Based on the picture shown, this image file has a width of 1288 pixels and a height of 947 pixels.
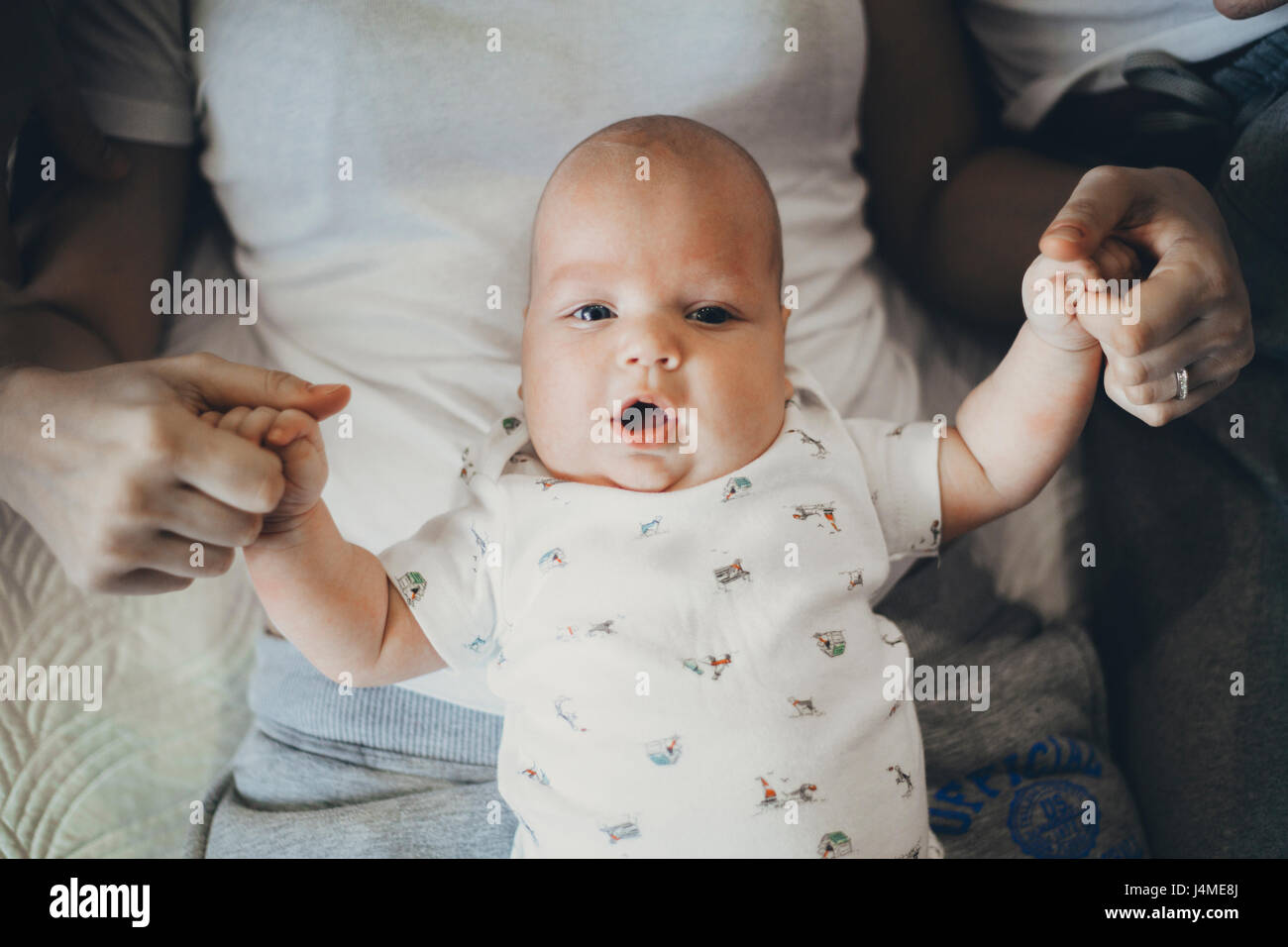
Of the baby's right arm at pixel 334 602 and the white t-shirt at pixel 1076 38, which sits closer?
the baby's right arm at pixel 334 602

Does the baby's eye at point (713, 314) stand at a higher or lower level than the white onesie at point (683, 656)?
higher

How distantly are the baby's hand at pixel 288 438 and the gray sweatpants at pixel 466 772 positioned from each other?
0.24 meters

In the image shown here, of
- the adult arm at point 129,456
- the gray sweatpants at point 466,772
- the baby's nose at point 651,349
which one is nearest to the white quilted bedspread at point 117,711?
the gray sweatpants at point 466,772

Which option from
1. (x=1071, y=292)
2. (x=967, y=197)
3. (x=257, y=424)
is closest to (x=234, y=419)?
(x=257, y=424)

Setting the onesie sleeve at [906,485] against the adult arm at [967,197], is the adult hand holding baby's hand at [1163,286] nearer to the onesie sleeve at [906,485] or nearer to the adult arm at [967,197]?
the adult arm at [967,197]

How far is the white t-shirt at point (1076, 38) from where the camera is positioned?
65 centimetres

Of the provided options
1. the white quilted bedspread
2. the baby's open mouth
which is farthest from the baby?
the white quilted bedspread

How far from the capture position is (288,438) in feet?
1.42

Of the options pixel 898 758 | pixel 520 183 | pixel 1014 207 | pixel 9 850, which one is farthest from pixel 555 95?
pixel 9 850

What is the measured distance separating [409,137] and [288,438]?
1.05ft

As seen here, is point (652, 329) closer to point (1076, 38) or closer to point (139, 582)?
point (139, 582)

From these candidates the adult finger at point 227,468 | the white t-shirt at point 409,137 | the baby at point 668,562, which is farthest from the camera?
the white t-shirt at point 409,137

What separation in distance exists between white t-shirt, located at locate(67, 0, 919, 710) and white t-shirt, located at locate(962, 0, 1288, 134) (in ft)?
0.41
